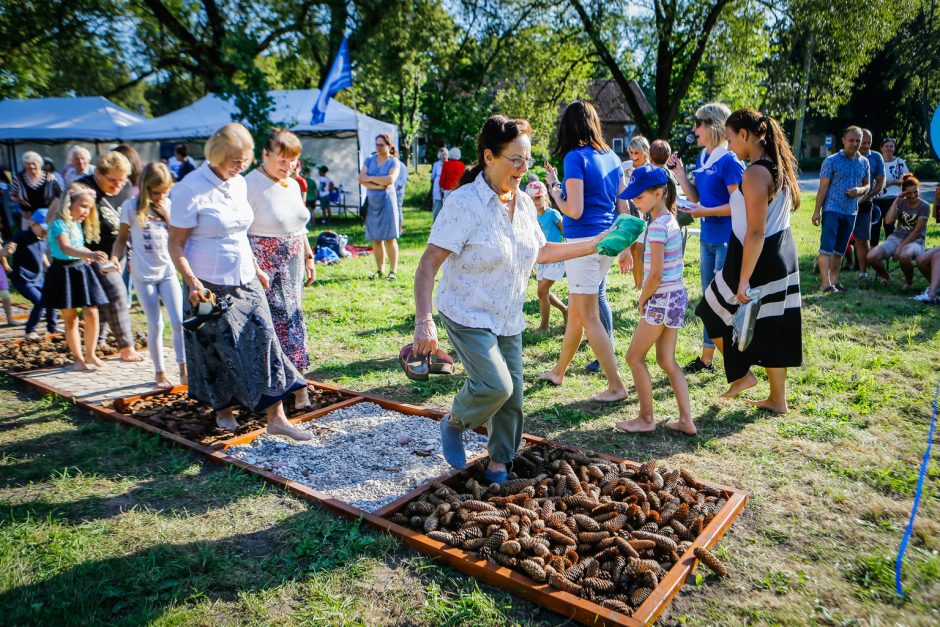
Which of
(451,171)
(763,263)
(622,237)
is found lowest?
(763,263)

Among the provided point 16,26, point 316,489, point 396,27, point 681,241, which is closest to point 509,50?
point 396,27

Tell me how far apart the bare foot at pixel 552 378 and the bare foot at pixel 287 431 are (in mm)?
2134

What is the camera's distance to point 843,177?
870 centimetres

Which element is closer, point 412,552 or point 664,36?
point 412,552

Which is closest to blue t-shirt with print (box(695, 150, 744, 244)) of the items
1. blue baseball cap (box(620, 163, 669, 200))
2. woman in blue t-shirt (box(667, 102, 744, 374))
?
woman in blue t-shirt (box(667, 102, 744, 374))

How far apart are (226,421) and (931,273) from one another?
347 inches

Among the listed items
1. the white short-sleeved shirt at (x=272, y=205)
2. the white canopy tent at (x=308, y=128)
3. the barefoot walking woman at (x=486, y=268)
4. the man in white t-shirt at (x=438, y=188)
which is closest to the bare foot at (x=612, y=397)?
the barefoot walking woman at (x=486, y=268)

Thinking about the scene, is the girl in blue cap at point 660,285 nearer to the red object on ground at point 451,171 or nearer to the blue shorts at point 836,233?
the blue shorts at point 836,233

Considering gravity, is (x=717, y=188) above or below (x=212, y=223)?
above

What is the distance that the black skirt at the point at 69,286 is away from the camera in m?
5.95

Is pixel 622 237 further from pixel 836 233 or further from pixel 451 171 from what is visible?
pixel 451 171

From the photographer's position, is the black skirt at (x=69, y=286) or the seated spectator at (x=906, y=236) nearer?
the black skirt at (x=69, y=286)

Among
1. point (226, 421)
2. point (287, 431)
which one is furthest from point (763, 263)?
point (226, 421)

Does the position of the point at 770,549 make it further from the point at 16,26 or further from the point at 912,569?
the point at 16,26
